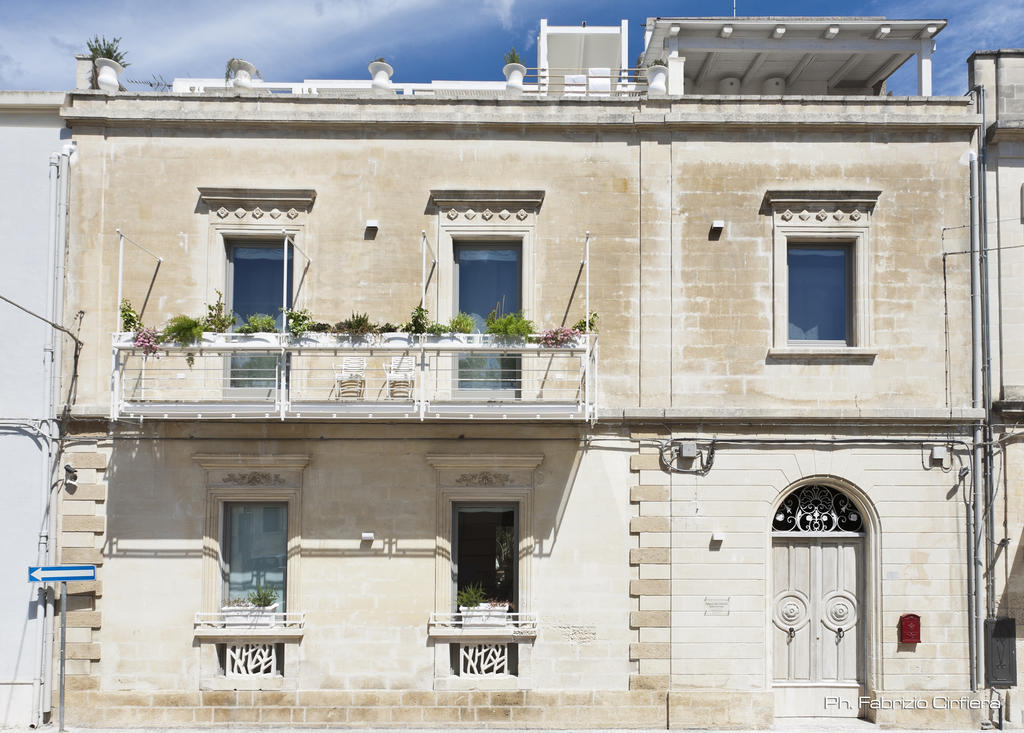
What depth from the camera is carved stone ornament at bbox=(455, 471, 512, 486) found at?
12.7m

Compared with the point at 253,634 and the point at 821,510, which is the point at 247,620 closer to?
the point at 253,634

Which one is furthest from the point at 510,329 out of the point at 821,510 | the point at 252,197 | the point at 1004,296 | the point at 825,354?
the point at 1004,296

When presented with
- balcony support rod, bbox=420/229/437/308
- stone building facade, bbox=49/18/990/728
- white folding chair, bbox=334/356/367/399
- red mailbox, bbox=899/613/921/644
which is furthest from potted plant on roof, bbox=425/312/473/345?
red mailbox, bbox=899/613/921/644

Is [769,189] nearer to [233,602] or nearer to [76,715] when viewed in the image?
[233,602]

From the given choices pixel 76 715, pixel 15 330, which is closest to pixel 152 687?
pixel 76 715

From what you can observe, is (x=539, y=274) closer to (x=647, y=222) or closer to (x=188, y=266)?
(x=647, y=222)

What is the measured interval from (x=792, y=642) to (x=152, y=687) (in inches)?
369

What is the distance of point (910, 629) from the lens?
40.6 ft

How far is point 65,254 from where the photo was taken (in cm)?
1291

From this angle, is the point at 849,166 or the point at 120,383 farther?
the point at 849,166

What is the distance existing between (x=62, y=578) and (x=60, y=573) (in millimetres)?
75

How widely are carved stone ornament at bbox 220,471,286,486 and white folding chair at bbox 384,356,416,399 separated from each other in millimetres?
2174

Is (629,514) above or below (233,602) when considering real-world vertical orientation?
above

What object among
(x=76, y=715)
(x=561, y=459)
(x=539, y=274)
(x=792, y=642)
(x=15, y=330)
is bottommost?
(x=76, y=715)
